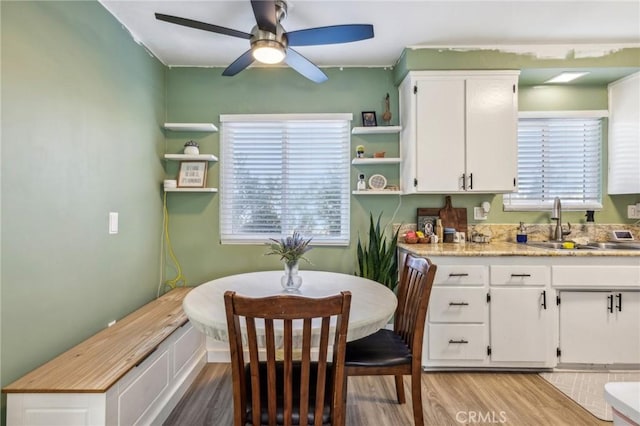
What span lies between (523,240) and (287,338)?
8.65 feet

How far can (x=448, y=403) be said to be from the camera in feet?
6.66

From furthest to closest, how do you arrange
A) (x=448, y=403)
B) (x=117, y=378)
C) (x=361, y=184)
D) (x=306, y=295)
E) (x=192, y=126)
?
(x=361, y=184), (x=192, y=126), (x=448, y=403), (x=306, y=295), (x=117, y=378)

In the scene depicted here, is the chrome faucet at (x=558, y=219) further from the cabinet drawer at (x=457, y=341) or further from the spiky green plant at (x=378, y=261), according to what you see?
the spiky green plant at (x=378, y=261)

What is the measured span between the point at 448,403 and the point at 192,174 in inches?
106

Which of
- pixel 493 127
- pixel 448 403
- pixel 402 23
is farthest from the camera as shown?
pixel 493 127

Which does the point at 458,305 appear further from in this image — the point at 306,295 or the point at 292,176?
the point at 292,176

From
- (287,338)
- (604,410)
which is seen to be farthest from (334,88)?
(604,410)

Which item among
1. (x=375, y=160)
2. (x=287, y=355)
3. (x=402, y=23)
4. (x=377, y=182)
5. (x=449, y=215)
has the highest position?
(x=402, y=23)

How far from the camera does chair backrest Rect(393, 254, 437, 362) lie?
1.58 metres

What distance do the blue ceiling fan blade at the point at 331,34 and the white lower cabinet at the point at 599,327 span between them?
2333mm

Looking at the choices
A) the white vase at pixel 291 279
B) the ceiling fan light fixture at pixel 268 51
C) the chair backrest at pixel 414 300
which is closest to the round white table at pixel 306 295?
the white vase at pixel 291 279

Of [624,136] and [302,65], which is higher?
[302,65]

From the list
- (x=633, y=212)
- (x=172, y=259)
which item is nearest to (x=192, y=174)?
(x=172, y=259)

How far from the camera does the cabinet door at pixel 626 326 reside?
7.53 ft
